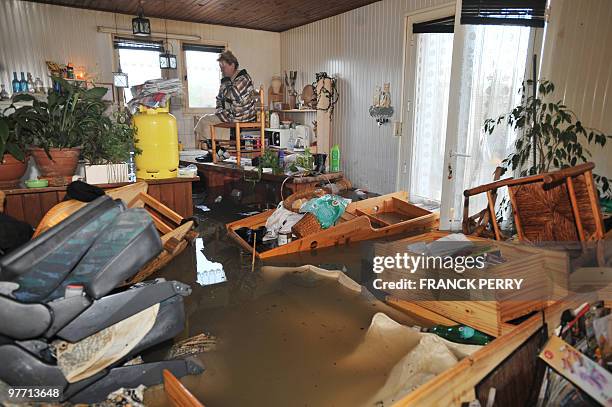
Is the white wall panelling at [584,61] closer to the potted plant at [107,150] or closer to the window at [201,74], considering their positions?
the potted plant at [107,150]

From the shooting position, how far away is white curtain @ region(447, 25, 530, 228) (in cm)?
327

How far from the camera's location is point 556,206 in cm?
239

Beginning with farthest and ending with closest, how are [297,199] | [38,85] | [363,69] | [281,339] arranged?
1. [363,69]
2. [38,85]
3. [297,199]
4. [281,339]

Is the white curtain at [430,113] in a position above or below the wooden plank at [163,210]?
above

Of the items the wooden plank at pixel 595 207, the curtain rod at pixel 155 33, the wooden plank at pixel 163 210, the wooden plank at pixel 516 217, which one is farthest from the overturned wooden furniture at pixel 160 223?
the curtain rod at pixel 155 33

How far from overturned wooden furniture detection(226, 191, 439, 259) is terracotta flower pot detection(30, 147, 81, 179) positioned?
55.1 inches

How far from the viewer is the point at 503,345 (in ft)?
4.81

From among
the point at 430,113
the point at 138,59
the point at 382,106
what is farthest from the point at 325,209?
the point at 138,59

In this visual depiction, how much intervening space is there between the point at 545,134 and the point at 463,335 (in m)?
1.92

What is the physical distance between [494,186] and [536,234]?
15.2 inches

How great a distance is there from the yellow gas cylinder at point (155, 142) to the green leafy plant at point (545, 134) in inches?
103

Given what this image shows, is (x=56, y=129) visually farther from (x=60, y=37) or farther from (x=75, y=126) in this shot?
(x=60, y=37)

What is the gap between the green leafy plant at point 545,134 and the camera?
2.98 meters

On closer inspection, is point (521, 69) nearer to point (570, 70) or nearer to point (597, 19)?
point (570, 70)
